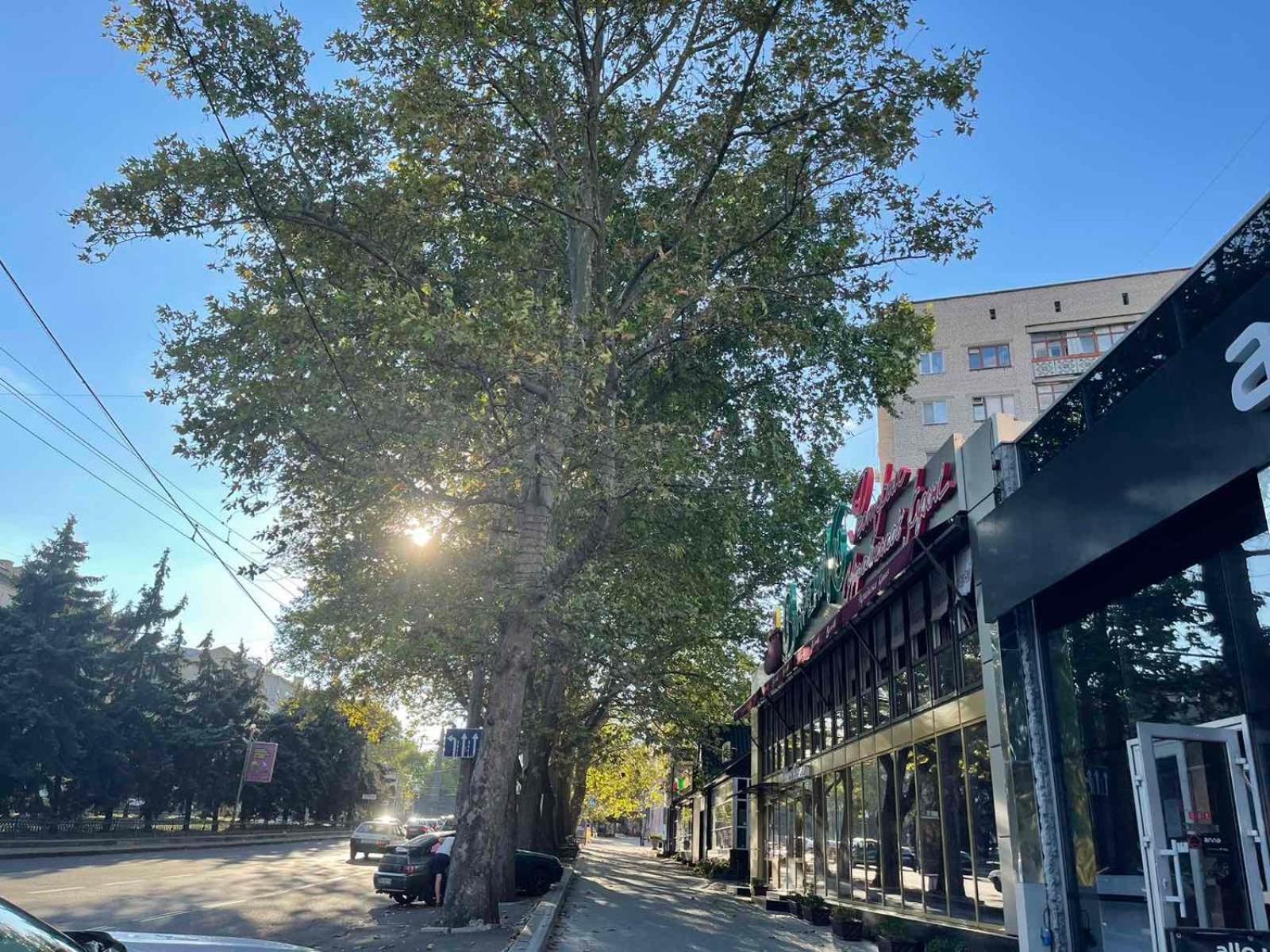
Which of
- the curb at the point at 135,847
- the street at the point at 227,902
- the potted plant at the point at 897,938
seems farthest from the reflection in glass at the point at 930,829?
the curb at the point at 135,847

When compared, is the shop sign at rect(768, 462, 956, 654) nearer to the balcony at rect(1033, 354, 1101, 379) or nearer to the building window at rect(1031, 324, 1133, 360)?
the balcony at rect(1033, 354, 1101, 379)

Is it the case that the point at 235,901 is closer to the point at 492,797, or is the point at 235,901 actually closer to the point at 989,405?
the point at 492,797

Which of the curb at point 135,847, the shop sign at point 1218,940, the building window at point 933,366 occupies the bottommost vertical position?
the curb at point 135,847

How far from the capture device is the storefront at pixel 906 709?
36.7 ft

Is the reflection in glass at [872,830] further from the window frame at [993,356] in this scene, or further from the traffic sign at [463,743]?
the window frame at [993,356]

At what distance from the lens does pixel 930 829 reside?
41.5 feet

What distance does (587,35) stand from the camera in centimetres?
1336

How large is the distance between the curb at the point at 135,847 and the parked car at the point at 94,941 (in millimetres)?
22815

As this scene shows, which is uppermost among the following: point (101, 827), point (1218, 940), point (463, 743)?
point (463, 743)

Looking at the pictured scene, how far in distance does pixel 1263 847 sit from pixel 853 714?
1110cm

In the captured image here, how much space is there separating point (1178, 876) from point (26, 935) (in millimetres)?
7410

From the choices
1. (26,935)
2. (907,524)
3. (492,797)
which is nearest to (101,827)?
(492,797)

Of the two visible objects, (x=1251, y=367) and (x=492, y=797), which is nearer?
(x=1251, y=367)

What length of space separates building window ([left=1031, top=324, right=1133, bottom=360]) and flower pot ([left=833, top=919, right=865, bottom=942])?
25.0 metres
